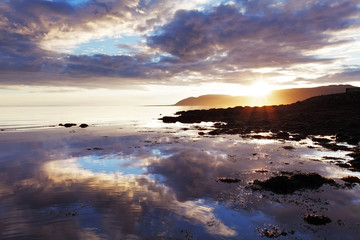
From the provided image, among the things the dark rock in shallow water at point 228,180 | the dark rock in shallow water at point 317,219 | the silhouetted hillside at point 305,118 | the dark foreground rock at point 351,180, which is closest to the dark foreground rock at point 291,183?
the dark foreground rock at point 351,180

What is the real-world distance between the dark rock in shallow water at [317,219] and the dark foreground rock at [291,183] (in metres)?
2.99

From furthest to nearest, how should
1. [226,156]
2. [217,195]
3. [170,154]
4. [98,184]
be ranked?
[170,154], [226,156], [98,184], [217,195]

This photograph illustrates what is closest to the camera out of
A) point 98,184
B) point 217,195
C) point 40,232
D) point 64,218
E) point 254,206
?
point 40,232

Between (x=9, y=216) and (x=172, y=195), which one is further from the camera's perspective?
(x=172, y=195)

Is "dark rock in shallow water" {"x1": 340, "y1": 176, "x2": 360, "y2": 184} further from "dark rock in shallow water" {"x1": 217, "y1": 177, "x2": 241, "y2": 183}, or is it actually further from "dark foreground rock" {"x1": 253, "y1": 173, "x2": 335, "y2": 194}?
"dark rock in shallow water" {"x1": 217, "y1": 177, "x2": 241, "y2": 183}

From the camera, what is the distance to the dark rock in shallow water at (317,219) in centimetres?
927

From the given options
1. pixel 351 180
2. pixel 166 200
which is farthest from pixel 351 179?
pixel 166 200

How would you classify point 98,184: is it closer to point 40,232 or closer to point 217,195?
point 40,232

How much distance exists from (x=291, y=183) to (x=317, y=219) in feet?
12.8

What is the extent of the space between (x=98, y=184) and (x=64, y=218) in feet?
14.7

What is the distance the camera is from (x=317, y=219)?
9414mm

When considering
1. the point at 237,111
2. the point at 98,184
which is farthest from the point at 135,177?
the point at 237,111

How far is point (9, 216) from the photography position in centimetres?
1035

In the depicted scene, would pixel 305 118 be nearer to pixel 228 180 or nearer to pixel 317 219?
pixel 228 180
